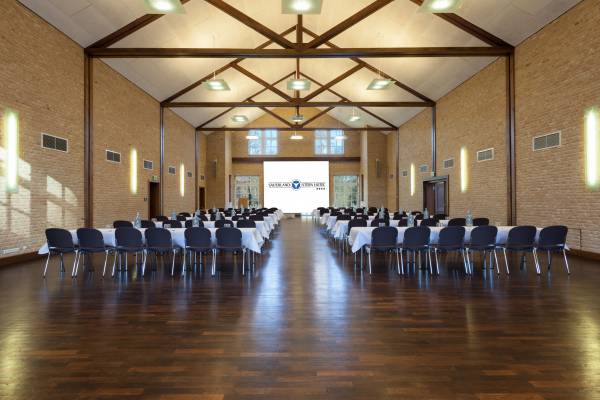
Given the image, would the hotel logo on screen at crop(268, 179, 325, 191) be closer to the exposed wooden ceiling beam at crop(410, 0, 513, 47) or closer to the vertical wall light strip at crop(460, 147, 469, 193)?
the vertical wall light strip at crop(460, 147, 469, 193)

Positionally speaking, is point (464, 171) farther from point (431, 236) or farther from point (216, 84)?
point (216, 84)

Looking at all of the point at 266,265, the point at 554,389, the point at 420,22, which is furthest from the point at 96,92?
the point at 554,389

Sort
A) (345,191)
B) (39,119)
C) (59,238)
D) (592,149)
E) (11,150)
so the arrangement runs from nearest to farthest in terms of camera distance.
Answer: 1. (59,238)
2. (11,150)
3. (592,149)
4. (39,119)
5. (345,191)

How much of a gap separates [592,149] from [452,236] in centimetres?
352

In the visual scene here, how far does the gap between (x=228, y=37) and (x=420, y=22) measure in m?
5.65

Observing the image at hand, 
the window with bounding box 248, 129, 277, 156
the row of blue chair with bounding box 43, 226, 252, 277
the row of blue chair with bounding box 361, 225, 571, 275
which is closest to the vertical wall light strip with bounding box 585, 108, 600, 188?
Answer: the row of blue chair with bounding box 361, 225, 571, 275

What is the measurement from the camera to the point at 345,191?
2494 cm

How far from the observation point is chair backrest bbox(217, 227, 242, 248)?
6.57 metres

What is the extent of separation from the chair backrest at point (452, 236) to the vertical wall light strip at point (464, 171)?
6880 mm

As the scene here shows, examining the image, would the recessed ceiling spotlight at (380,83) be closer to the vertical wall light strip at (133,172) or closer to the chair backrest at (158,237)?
the chair backrest at (158,237)

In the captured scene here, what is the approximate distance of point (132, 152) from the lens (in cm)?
1268

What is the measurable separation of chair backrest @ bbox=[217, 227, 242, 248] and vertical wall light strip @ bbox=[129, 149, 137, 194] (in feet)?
A: 23.6

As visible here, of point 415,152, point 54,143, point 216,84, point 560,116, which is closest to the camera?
point 560,116

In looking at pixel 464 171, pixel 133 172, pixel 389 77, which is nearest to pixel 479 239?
pixel 464 171
